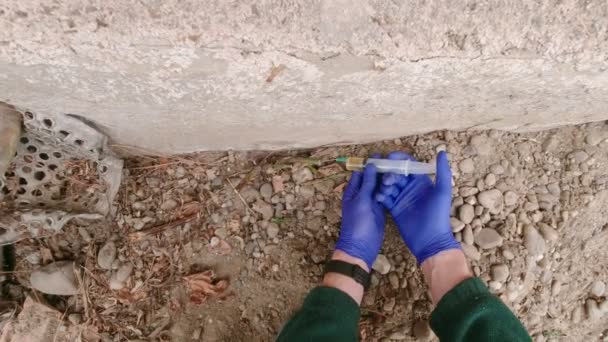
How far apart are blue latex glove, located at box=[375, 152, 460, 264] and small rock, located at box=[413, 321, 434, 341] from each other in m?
0.22

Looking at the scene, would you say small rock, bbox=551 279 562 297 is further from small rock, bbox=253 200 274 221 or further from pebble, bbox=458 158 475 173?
small rock, bbox=253 200 274 221

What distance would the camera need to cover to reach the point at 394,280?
1.62 m

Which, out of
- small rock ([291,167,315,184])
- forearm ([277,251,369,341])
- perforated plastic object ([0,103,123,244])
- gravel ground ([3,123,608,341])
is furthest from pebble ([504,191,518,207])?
perforated plastic object ([0,103,123,244])

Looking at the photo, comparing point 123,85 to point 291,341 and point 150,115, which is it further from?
point 291,341

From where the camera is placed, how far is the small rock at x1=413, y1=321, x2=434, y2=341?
1.57 meters

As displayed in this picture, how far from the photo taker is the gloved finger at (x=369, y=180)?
62.4 inches

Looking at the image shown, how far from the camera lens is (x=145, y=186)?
172 centimetres

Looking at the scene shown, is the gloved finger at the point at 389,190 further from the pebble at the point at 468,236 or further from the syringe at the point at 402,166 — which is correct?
the pebble at the point at 468,236

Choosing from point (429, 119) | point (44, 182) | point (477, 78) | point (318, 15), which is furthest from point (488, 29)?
point (44, 182)

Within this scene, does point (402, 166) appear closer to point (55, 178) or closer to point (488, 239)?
point (488, 239)

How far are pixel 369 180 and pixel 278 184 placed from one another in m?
0.34

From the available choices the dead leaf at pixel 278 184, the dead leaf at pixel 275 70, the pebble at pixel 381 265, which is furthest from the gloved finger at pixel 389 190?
the dead leaf at pixel 275 70

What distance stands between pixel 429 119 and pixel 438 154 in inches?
5.8

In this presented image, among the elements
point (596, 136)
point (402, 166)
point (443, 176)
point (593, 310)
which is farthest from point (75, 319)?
point (596, 136)
